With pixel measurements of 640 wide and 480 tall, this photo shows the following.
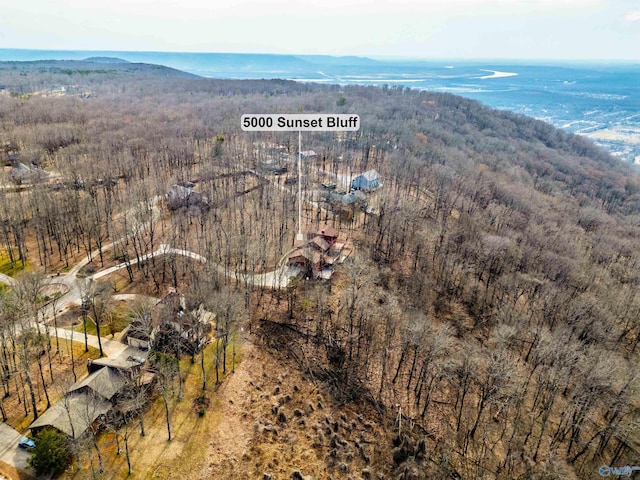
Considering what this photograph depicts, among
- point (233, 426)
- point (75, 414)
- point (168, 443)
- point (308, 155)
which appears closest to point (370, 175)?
point (308, 155)

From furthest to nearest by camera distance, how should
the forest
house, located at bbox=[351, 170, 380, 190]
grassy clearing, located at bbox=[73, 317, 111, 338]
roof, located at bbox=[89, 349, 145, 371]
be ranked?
house, located at bbox=[351, 170, 380, 190] → grassy clearing, located at bbox=[73, 317, 111, 338] → the forest → roof, located at bbox=[89, 349, 145, 371]

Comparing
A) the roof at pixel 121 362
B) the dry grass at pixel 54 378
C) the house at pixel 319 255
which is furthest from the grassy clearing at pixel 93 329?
the house at pixel 319 255

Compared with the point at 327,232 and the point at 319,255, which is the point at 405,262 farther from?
the point at 319,255

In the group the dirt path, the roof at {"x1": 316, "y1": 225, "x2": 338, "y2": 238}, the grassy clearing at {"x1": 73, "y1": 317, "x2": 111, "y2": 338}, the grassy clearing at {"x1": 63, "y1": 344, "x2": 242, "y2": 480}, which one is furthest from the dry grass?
the roof at {"x1": 316, "y1": 225, "x2": 338, "y2": 238}

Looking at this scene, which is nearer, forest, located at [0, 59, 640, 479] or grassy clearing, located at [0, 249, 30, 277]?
forest, located at [0, 59, 640, 479]

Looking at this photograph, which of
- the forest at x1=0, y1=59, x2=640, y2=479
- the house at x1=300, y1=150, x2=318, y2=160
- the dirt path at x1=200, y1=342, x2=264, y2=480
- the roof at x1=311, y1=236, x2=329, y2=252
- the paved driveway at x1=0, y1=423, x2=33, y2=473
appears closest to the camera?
the paved driveway at x1=0, y1=423, x2=33, y2=473

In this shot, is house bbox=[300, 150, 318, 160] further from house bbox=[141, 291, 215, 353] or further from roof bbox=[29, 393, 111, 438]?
roof bbox=[29, 393, 111, 438]

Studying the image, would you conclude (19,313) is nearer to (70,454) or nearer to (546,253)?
(70,454)
